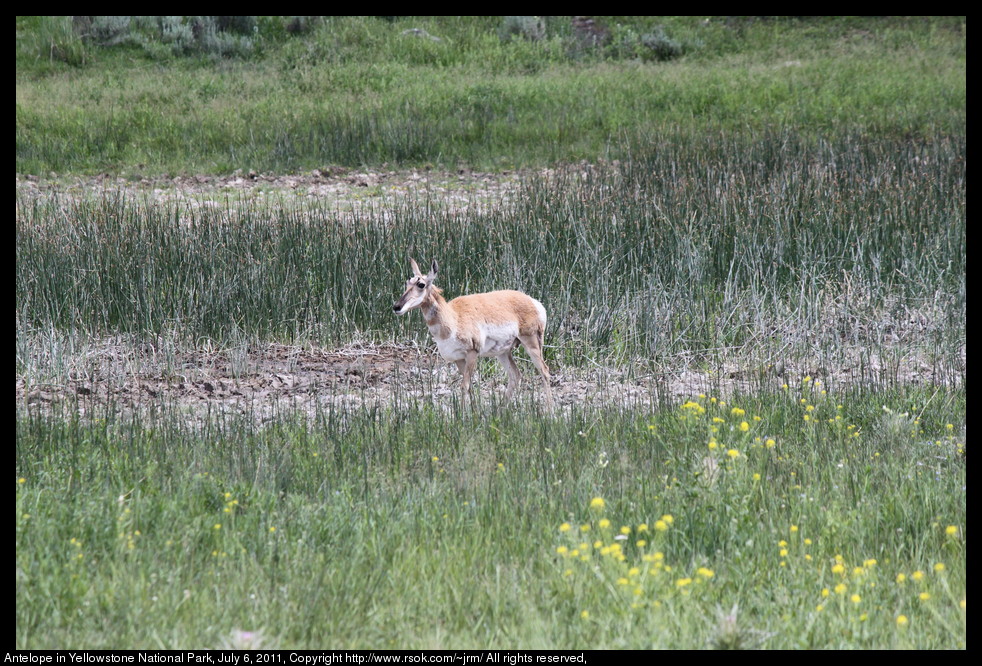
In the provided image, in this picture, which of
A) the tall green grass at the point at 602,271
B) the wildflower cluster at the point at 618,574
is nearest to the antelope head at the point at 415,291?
the tall green grass at the point at 602,271

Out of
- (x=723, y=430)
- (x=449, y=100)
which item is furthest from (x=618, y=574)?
(x=449, y=100)

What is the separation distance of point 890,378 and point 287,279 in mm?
5761

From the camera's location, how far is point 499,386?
8688 mm

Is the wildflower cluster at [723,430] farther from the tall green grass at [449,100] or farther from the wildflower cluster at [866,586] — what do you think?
the tall green grass at [449,100]

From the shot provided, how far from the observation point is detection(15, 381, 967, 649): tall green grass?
3.95 m

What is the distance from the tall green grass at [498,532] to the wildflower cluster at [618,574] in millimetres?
15

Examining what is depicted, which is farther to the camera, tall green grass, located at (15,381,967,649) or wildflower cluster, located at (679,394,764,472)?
wildflower cluster, located at (679,394,764,472)

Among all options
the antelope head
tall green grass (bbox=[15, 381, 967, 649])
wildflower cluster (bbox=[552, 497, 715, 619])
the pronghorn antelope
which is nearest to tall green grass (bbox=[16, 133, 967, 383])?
the pronghorn antelope

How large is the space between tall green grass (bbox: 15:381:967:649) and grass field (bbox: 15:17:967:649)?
0.02 meters

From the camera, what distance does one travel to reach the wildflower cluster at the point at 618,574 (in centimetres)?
406

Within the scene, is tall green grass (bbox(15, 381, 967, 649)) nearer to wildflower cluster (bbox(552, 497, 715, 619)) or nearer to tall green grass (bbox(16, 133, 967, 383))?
wildflower cluster (bbox(552, 497, 715, 619))

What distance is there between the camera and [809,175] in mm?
12625

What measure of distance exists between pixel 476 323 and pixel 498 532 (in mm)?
2833

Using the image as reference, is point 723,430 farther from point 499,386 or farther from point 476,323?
point 499,386
